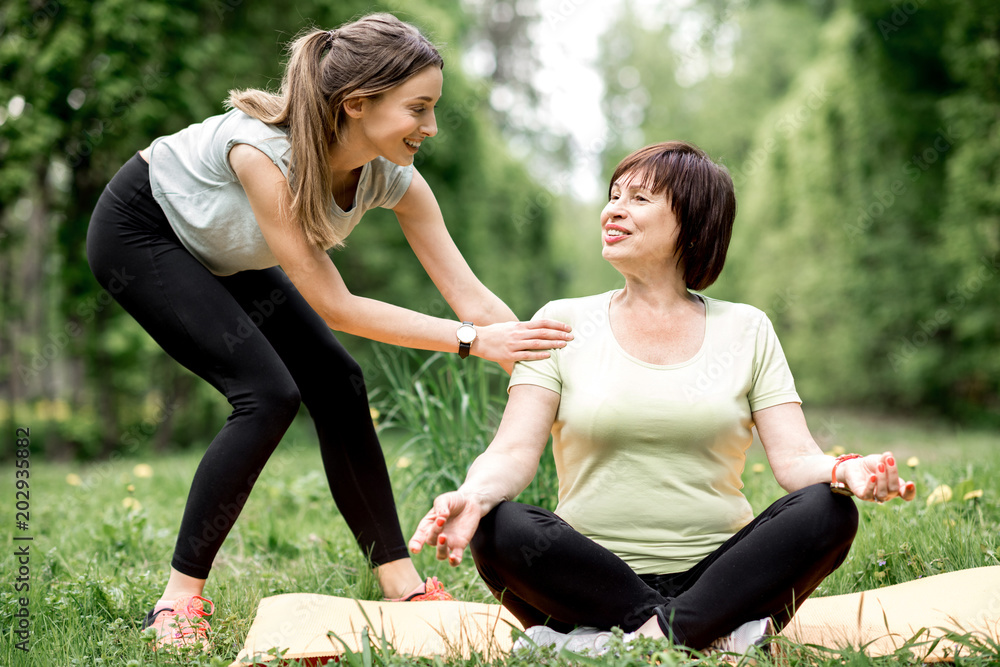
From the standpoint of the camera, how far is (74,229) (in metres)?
6.30

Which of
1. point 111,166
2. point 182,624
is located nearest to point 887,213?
point 111,166

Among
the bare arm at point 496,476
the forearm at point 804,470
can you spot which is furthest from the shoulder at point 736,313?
the bare arm at point 496,476

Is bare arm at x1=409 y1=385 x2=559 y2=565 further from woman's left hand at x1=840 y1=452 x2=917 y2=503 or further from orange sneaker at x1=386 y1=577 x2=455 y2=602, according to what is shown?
woman's left hand at x1=840 y1=452 x2=917 y2=503

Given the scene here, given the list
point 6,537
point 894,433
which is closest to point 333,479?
point 6,537

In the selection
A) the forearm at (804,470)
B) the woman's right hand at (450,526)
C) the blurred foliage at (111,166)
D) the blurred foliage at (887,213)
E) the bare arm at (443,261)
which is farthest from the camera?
the blurred foliage at (887,213)

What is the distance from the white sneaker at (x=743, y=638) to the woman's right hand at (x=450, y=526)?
554 mm

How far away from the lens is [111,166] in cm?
630

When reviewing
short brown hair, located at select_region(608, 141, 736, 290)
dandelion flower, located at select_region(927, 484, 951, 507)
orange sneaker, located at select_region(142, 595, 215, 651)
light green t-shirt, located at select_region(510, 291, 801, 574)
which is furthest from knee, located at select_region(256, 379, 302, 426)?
dandelion flower, located at select_region(927, 484, 951, 507)

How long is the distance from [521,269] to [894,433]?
5.62 metres

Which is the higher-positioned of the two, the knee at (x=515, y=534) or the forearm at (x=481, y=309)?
the forearm at (x=481, y=309)

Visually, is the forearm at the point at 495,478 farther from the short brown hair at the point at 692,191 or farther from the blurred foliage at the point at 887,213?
the blurred foliage at the point at 887,213

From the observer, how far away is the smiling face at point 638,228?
1.90 meters

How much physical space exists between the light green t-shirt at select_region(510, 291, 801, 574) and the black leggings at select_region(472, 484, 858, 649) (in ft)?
0.45

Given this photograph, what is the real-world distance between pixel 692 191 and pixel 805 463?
0.67 metres
